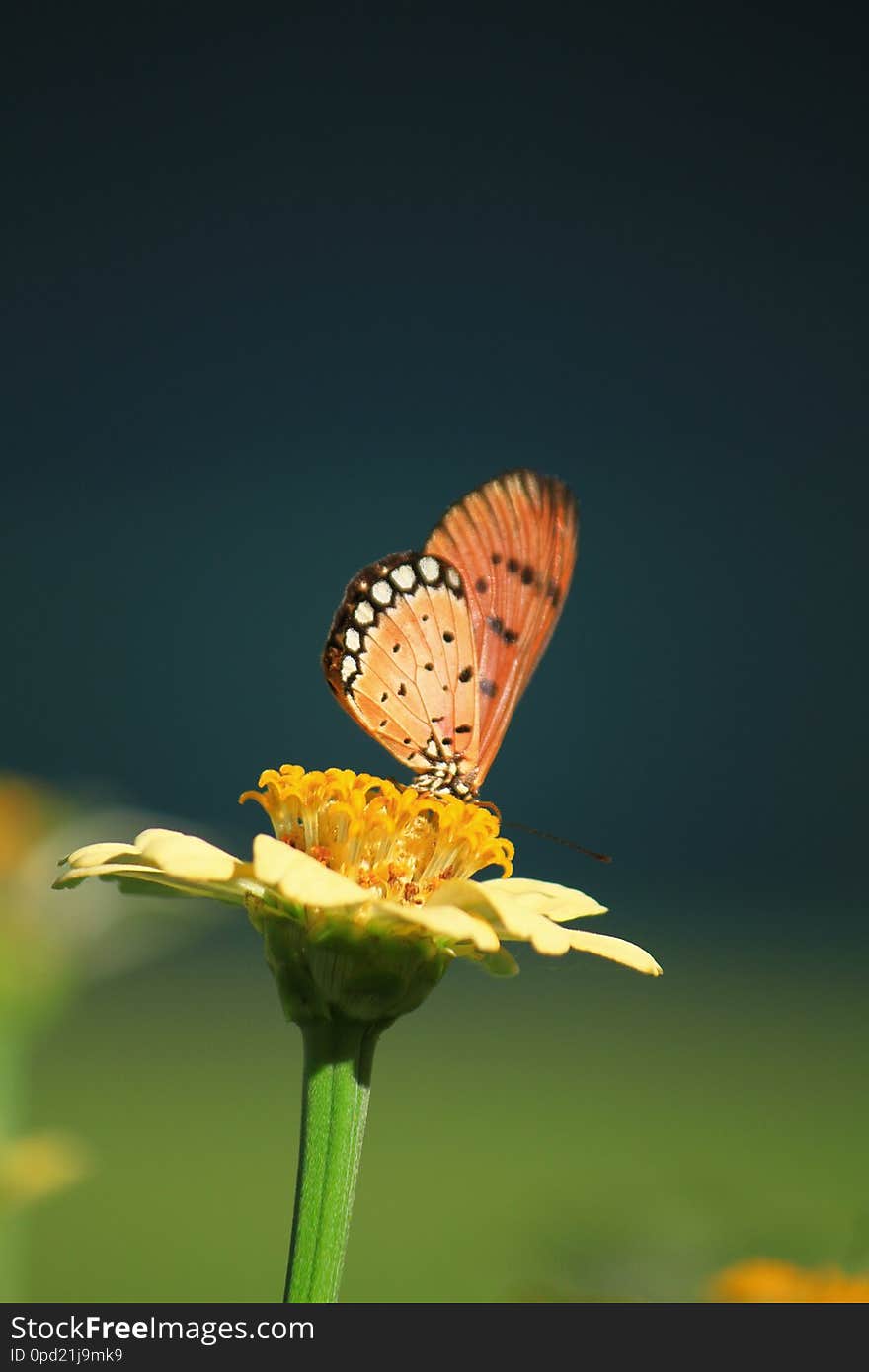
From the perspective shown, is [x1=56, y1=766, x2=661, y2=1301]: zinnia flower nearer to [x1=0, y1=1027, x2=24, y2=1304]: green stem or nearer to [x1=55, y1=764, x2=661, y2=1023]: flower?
[x1=55, y1=764, x2=661, y2=1023]: flower

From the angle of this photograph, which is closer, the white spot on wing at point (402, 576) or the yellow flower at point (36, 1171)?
the yellow flower at point (36, 1171)

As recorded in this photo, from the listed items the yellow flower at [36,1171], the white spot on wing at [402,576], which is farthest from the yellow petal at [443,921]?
the white spot on wing at [402,576]

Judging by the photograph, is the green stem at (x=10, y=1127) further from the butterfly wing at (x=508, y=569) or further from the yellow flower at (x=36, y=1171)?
the butterfly wing at (x=508, y=569)

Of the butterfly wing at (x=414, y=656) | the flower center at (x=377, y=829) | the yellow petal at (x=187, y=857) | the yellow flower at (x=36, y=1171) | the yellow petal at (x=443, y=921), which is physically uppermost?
the butterfly wing at (x=414, y=656)

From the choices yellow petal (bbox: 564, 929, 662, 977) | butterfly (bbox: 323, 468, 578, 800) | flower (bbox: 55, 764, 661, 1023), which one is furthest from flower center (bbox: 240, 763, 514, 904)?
butterfly (bbox: 323, 468, 578, 800)

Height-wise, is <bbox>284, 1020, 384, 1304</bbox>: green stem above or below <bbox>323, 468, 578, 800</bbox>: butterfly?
below

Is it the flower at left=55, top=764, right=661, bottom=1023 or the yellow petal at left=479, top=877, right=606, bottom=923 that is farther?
the yellow petal at left=479, top=877, right=606, bottom=923

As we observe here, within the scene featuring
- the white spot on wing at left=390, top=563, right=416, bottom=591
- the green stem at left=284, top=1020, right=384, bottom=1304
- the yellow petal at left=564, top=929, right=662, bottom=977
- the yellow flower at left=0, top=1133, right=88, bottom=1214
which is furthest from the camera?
the white spot on wing at left=390, top=563, right=416, bottom=591

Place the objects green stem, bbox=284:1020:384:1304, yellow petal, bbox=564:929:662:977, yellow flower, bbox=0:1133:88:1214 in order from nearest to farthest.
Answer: green stem, bbox=284:1020:384:1304, yellow petal, bbox=564:929:662:977, yellow flower, bbox=0:1133:88:1214
